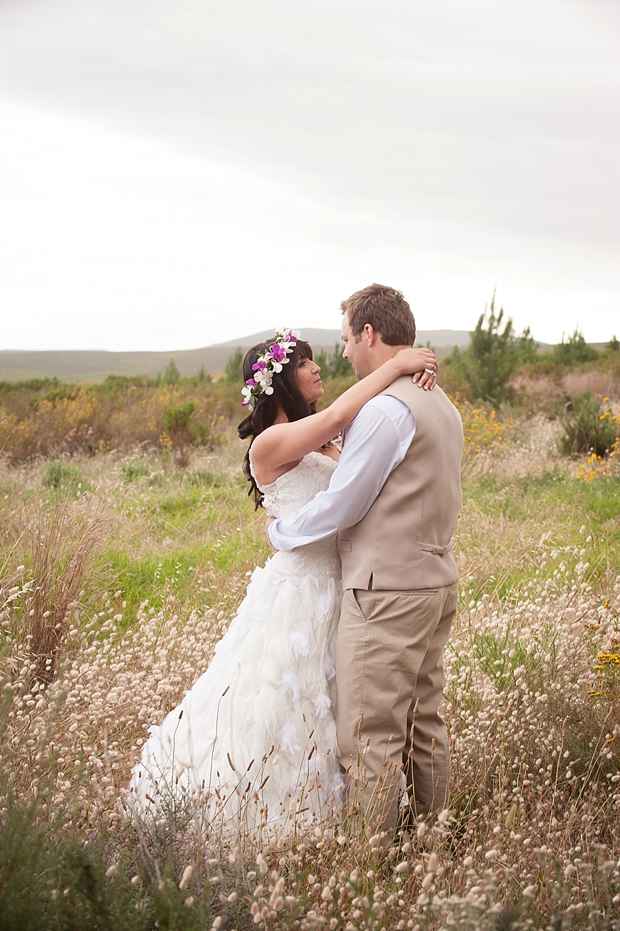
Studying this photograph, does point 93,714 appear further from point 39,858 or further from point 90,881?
point 90,881

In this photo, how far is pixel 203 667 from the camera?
3936mm

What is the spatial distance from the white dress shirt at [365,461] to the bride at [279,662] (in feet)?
0.29

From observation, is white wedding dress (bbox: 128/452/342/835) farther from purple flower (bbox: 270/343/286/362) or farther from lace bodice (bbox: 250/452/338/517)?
purple flower (bbox: 270/343/286/362)

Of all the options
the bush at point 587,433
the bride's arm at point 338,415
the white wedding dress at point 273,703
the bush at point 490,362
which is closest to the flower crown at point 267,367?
the bride's arm at point 338,415

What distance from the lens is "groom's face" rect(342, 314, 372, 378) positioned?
2.87 meters

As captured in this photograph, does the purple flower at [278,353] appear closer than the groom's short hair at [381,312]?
No

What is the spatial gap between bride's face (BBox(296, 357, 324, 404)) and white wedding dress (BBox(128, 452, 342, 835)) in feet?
1.06

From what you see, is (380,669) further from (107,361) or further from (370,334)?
(107,361)

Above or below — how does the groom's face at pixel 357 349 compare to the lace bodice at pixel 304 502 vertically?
above

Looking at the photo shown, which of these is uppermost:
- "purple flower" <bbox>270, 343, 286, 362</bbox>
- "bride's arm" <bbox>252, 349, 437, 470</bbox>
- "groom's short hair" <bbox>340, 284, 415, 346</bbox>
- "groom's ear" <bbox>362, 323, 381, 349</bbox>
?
"groom's short hair" <bbox>340, 284, 415, 346</bbox>

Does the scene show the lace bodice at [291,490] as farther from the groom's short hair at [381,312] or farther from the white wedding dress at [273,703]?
the groom's short hair at [381,312]

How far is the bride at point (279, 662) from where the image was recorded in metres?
2.72

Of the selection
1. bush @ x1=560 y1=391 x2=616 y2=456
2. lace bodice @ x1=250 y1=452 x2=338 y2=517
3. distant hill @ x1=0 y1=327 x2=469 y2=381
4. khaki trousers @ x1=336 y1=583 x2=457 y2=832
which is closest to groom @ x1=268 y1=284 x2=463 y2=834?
khaki trousers @ x1=336 y1=583 x2=457 y2=832

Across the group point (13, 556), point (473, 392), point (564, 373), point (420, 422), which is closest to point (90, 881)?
point (420, 422)
